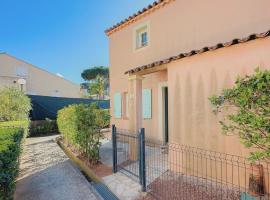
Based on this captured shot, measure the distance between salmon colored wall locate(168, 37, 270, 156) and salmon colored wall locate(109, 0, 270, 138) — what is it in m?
2.74

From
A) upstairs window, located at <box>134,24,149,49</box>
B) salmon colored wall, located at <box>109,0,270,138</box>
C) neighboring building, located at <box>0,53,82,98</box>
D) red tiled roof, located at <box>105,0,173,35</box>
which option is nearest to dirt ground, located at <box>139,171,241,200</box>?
salmon colored wall, located at <box>109,0,270,138</box>

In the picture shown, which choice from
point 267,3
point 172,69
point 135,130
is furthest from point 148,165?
point 267,3

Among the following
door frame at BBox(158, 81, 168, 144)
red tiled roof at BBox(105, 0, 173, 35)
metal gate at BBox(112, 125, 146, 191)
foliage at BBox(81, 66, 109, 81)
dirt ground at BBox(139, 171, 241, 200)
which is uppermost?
foliage at BBox(81, 66, 109, 81)

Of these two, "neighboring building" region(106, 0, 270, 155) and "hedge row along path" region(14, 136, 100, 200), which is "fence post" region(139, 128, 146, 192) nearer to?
"hedge row along path" region(14, 136, 100, 200)

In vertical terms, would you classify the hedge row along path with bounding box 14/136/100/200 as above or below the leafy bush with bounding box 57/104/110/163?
below

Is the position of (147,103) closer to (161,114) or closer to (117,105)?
(161,114)

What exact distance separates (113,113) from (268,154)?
482 inches

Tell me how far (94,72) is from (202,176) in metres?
51.8

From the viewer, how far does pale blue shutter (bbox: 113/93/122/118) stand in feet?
47.3

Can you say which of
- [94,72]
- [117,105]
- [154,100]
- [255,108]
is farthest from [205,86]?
[94,72]

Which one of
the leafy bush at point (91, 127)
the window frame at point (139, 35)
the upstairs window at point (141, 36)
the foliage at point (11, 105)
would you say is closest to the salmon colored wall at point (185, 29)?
the window frame at point (139, 35)

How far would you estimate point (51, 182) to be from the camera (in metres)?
7.26

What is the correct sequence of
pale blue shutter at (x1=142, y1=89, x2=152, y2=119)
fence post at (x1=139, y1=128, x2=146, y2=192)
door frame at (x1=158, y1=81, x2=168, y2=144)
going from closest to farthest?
fence post at (x1=139, y1=128, x2=146, y2=192) → door frame at (x1=158, y1=81, x2=168, y2=144) → pale blue shutter at (x1=142, y1=89, x2=152, y2=119)

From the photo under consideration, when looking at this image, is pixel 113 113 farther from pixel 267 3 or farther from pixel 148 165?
pixel 267 3
